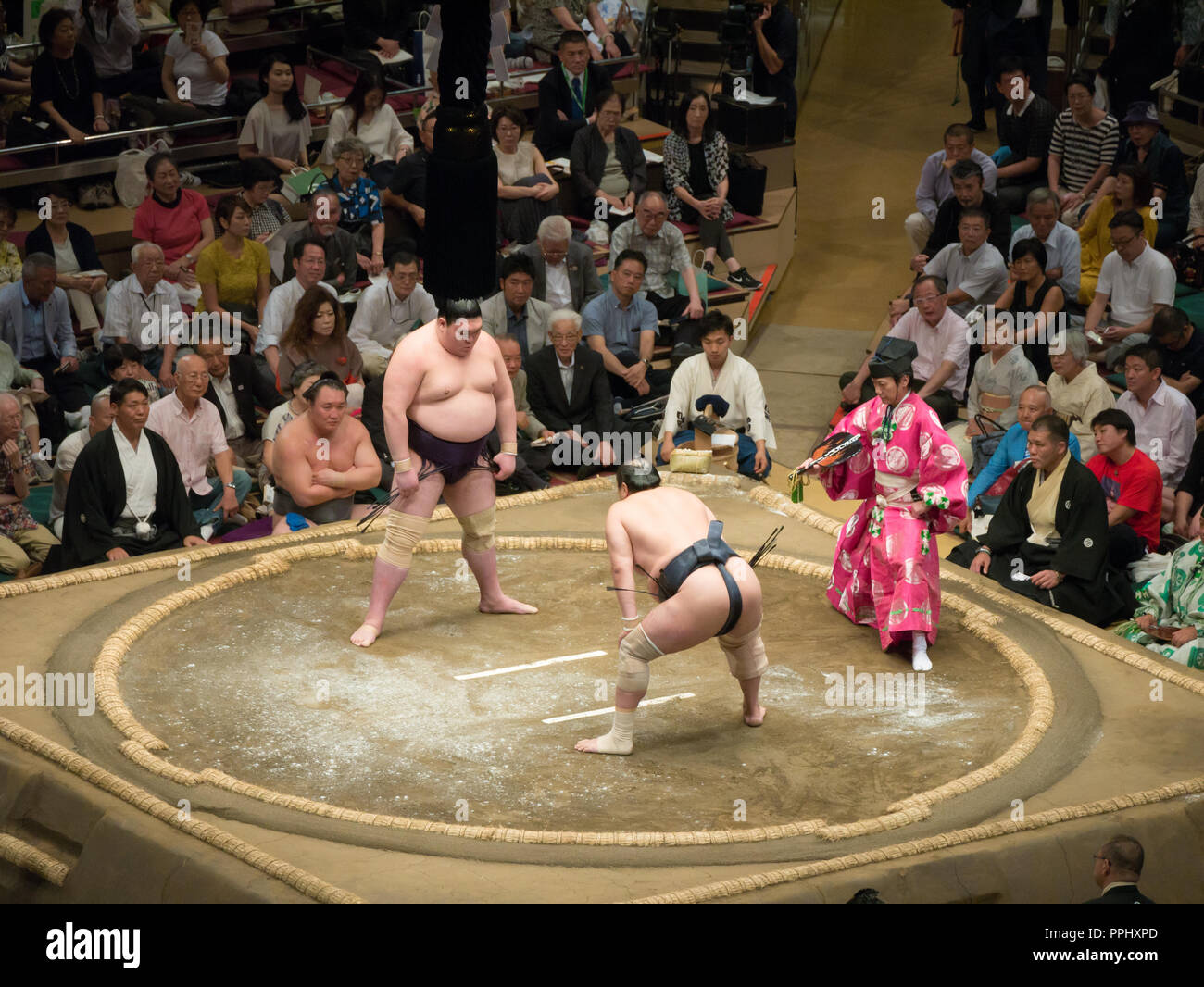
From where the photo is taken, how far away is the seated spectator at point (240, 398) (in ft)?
17.8

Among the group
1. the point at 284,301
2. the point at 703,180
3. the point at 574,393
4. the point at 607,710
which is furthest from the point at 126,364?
the point at 703,180

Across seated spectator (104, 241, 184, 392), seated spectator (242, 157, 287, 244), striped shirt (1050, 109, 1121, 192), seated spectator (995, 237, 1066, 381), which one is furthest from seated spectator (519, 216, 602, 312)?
striped shirt (1050, 109, 1121, 192)

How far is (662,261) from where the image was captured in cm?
637

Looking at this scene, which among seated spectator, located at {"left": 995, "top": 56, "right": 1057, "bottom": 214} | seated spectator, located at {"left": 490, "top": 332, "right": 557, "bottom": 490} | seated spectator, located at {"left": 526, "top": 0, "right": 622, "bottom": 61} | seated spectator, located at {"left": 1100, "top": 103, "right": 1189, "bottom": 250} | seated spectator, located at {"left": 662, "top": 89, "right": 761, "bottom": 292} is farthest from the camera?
seated spectator, located at {"left": 526, "top": 0, "right": 622, "bottom": 61}

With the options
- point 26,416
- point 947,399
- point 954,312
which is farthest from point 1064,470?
point 26,416

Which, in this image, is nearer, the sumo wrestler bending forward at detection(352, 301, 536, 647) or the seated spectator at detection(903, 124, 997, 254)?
the sumo wrestler bending forward at detection(352, 301, 536, 647)

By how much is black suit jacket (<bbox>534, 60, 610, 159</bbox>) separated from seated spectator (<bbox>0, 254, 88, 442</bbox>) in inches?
89.7

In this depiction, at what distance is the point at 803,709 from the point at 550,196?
3.07 meters

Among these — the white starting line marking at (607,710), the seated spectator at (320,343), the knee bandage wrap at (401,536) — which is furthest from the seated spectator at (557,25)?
the white starting line marking at (607,710)

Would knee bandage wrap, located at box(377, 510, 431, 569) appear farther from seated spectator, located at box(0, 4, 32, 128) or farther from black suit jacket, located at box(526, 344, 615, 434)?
seated spectator, located at box(0, 4, 32, 128)

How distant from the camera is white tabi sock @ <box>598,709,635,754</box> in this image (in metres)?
3.71

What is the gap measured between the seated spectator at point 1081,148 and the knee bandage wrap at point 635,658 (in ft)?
13.0

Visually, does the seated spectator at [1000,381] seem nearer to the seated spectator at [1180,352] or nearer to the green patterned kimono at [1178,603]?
the seated spectator at [1180,352]
